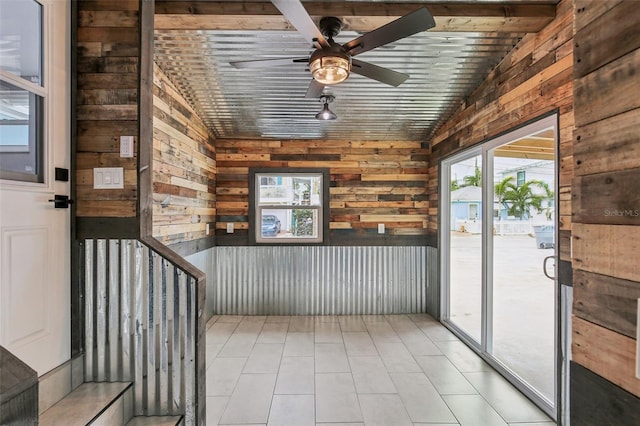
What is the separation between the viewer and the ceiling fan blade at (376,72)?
206 cm

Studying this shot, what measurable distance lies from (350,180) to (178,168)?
2.34 m

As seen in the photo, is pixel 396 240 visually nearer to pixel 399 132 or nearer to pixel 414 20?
pixel 399 132

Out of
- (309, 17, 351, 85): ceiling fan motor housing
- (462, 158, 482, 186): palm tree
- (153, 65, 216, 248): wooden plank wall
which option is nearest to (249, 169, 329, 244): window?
(153, 65, 216, 248): wooden plank wall

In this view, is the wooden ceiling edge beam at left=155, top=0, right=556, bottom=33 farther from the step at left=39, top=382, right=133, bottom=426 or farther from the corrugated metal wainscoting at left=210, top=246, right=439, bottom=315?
the corrugated metal wainscoting at left=210, top=246, right=439, bottom=315

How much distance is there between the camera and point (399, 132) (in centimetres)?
423

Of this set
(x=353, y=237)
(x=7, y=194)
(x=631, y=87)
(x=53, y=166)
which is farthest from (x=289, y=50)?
(x=353, y=237)

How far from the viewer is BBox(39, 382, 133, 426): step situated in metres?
1.49

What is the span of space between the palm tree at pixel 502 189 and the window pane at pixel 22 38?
3438 mm

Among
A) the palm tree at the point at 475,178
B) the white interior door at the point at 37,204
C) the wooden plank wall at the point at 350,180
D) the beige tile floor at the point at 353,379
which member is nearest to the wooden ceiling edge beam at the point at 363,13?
the white interior door at the point at 37,204

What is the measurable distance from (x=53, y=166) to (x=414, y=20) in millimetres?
A: 2130

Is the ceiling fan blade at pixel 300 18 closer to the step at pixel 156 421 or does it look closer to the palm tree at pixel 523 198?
the palm tree at pixel 523 198

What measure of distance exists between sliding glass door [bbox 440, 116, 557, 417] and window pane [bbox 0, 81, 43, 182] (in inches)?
125

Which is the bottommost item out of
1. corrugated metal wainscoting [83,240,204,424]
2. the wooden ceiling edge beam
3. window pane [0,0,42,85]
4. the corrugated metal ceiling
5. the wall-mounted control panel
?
corrugated metal wainscoting [83,240,204,424]

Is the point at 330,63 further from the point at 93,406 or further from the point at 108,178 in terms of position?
the point at 93,406
